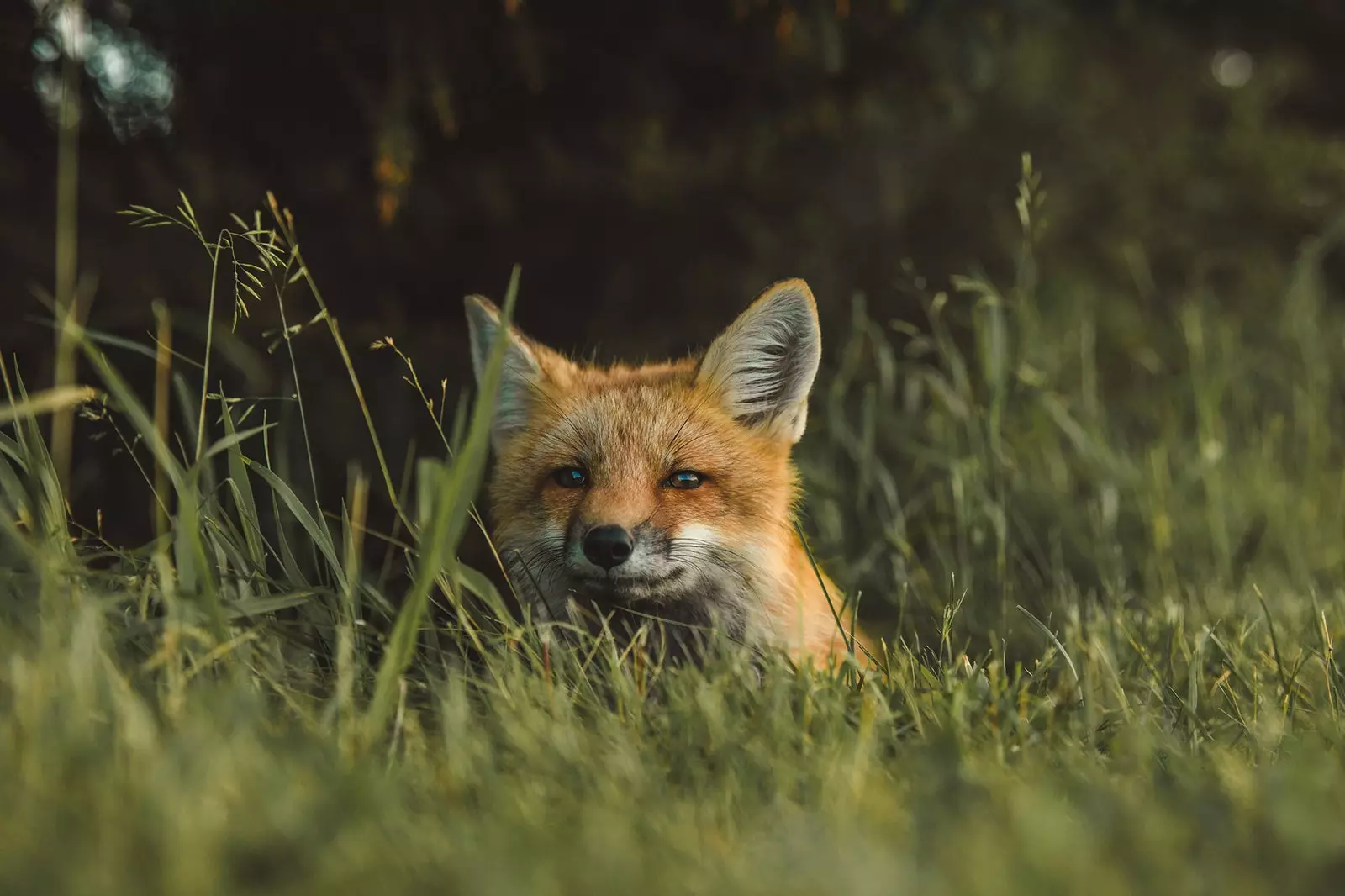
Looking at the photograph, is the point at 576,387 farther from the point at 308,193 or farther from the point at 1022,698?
the point at 308,193

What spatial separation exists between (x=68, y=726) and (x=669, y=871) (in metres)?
0.84

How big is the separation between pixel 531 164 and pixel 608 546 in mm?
2630

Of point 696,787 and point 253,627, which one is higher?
point 253,627

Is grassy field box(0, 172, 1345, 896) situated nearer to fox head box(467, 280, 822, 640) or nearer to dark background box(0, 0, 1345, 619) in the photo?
fox head box(467, 280, 822, 640)

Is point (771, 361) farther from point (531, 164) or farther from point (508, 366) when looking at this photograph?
point (531, 164)

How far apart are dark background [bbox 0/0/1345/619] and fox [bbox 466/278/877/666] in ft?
1.71

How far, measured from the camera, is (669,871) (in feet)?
4.39

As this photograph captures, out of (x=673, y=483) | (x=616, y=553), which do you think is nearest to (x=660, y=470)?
(x=673, y=483)

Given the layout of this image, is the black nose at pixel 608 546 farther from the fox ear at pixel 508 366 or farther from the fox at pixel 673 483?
the fox ear at pixel 508 366

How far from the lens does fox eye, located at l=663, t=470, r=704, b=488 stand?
2.75 meters

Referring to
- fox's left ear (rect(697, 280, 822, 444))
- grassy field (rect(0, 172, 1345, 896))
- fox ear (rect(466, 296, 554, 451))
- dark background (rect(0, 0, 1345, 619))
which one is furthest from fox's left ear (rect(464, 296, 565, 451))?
grassy field (rect(0, 172, 1345, 896))

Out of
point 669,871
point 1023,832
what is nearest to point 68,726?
point 669,871

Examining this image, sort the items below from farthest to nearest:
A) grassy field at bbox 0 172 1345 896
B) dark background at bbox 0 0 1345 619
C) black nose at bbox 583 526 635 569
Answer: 1. dark background at bbox 0 0 1345 619
2. black nose at bbox 583 526 635 569
3. grassy field at bbox 0 172 1345 896

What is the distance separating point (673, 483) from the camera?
2756 millimetres
